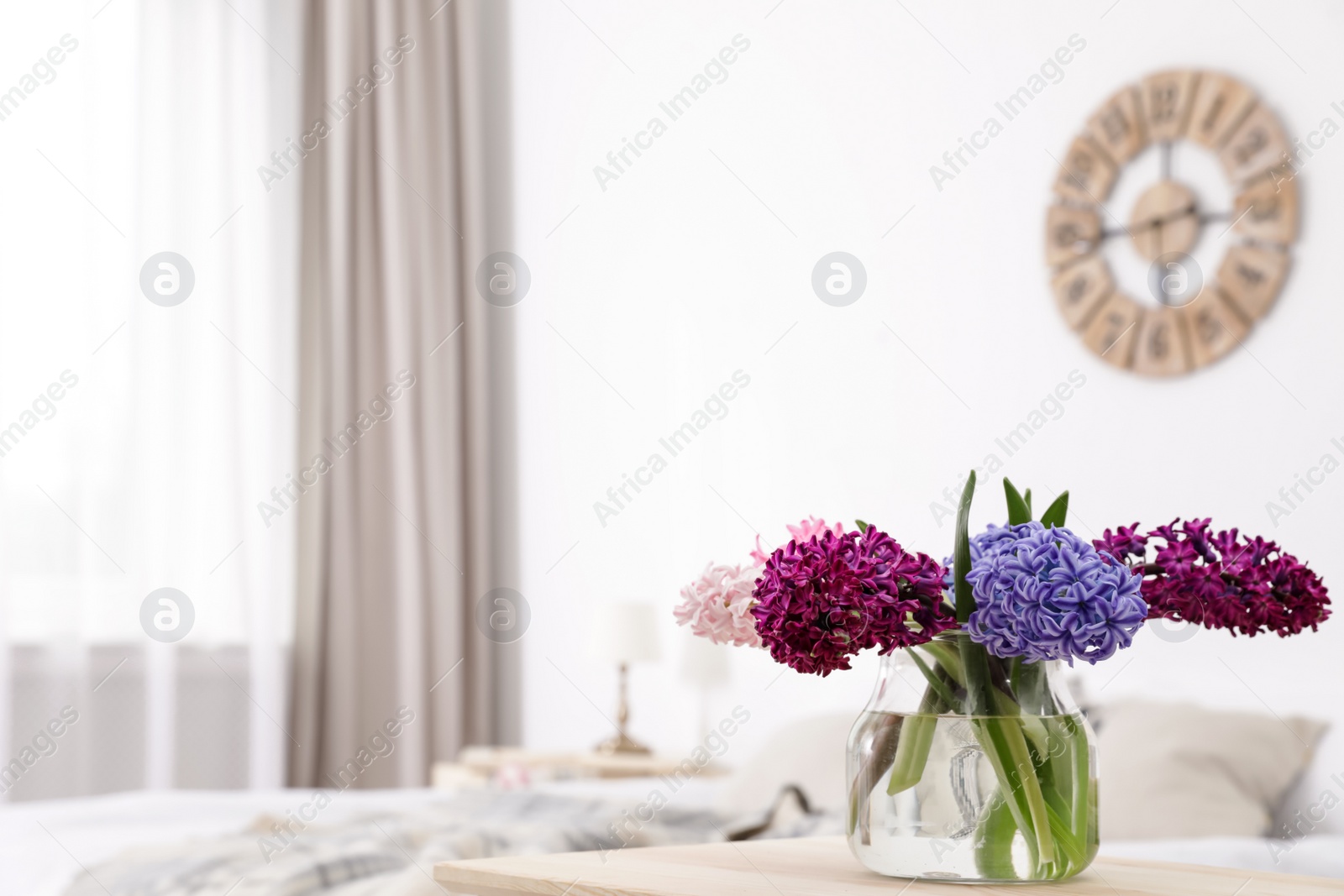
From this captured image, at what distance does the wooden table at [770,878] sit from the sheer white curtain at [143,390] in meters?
2.92

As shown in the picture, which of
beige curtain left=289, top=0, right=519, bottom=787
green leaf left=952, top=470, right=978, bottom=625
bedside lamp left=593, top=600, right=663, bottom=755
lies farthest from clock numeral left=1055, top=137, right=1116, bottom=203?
beige curtain left=289, top=0, right=519, bottom=787

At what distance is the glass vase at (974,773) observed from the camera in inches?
39.6

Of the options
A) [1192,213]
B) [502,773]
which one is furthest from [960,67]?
[502,773]

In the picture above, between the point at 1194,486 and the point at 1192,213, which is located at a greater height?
the point at 1192,213

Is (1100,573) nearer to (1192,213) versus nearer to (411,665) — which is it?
(1192,213)

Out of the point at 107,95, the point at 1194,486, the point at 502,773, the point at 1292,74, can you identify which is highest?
the point at 107,95

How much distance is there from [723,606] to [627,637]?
8.14 feet

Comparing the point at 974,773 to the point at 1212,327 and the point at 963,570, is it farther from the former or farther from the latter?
the point at 1212,327

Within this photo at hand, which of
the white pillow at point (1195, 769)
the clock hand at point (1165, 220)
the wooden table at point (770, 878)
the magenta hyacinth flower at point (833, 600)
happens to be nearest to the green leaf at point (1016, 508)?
the magenta hyacinth flower at point (833, 600)

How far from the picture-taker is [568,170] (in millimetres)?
4266

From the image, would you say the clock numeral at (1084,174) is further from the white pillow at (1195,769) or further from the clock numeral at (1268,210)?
the white pillow at (1195,769)

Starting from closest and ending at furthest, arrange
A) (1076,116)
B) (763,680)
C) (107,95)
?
(1076,116) < (763,680) < (107,95)

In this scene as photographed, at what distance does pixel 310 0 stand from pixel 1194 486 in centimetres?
311

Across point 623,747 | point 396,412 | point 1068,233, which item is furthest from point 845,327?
point 396,412
